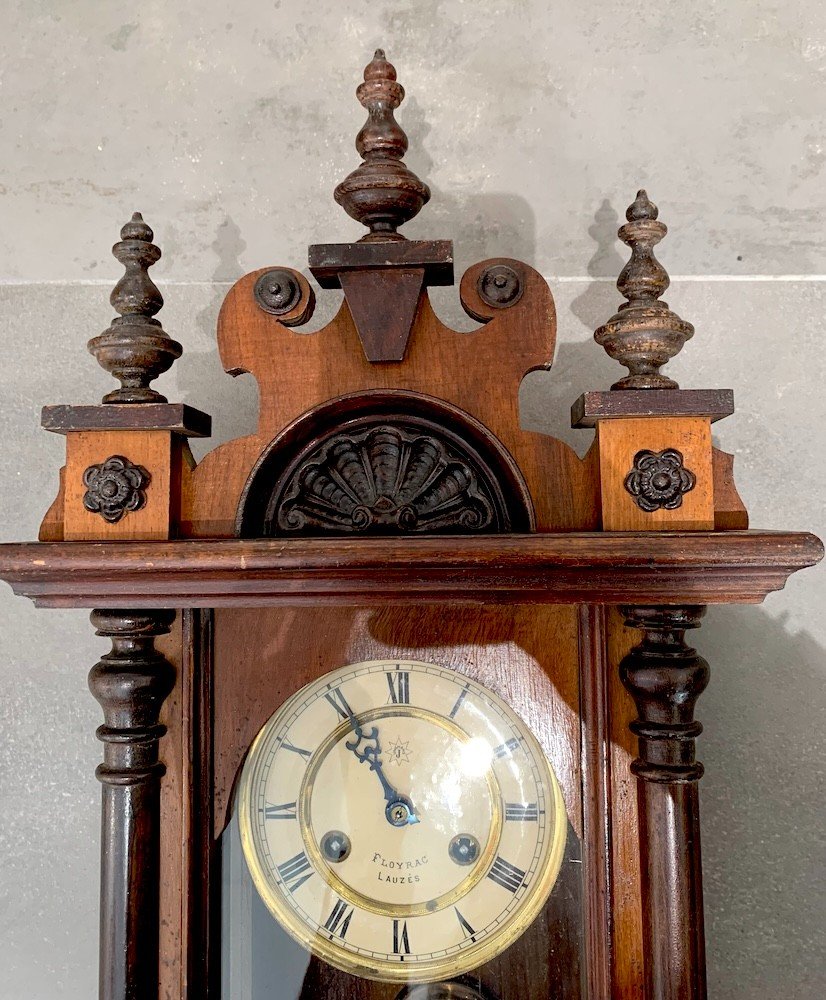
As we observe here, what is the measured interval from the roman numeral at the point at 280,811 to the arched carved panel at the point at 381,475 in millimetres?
237

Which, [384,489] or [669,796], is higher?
[384,489]

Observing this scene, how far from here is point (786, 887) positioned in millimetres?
948

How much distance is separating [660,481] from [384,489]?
9.4 inches

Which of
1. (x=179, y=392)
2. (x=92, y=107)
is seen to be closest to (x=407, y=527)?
(x=179, y=392)

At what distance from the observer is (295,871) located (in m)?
0.76

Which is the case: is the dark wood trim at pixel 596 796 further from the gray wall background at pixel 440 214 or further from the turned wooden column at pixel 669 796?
the gray wall background at pixel 440 214

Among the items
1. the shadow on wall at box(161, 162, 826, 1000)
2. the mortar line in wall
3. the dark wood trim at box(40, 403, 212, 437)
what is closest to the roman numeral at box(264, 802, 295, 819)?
the dark wood trim at box(40, 403, 212, 437)

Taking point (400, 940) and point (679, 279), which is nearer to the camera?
point (400, 940)

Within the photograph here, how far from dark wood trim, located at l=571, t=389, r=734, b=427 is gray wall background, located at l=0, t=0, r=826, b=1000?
0.91ft

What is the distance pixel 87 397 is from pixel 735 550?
0.78m

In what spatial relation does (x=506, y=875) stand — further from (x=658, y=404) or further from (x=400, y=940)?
(x=658, y=404)

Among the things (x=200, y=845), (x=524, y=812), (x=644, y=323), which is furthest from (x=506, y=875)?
(x=644, y=323)

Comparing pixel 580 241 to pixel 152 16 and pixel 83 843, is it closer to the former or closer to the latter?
pixel 152 16

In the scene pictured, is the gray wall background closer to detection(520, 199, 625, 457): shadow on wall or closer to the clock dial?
detection(520, 199, 625, 457): shadow on wall
